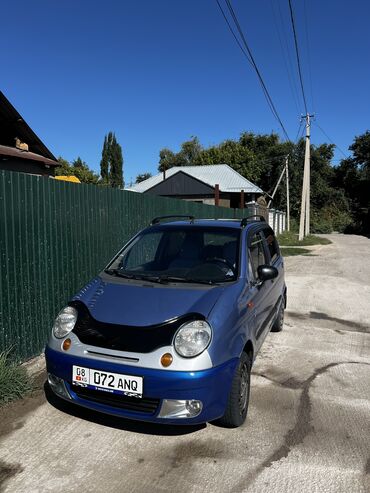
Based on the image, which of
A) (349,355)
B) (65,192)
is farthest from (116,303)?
(349,355)

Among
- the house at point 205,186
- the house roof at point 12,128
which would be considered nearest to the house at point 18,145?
the house roof at point 12,128

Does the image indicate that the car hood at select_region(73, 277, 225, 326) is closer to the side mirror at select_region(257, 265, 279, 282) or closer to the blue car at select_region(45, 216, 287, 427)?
the blue car at select_region(45, 216, 287, 427)

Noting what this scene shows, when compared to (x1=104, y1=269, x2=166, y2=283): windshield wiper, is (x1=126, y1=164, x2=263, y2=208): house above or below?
above

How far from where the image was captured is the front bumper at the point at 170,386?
9.61 feet

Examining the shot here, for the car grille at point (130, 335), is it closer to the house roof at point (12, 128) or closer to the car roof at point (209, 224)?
the car roof at point (209, 224)

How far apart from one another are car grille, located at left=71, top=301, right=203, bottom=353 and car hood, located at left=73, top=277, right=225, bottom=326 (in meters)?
0.05

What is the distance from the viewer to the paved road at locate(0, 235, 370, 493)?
110 inches

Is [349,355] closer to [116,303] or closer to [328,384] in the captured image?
[328,384]

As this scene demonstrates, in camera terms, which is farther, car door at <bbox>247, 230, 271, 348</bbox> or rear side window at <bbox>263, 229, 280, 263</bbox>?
rear side window at <bbox>263, 229, 280, 263</bbox>

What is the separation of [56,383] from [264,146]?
55971 mm

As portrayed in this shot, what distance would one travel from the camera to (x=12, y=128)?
42.3 feet

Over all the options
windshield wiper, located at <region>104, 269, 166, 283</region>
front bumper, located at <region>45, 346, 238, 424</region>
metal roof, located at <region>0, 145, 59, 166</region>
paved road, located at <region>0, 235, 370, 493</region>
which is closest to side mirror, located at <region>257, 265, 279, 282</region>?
windshield wiper, located at <region>104, 269, 166, 283</region>

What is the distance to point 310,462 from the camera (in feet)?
9.91

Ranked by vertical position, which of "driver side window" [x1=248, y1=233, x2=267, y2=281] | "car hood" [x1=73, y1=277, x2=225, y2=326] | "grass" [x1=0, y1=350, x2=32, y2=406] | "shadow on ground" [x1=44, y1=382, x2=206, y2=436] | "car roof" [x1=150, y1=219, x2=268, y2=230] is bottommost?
"shadow on ground" [x1=44, y1=382, x2=206, y2=436]
